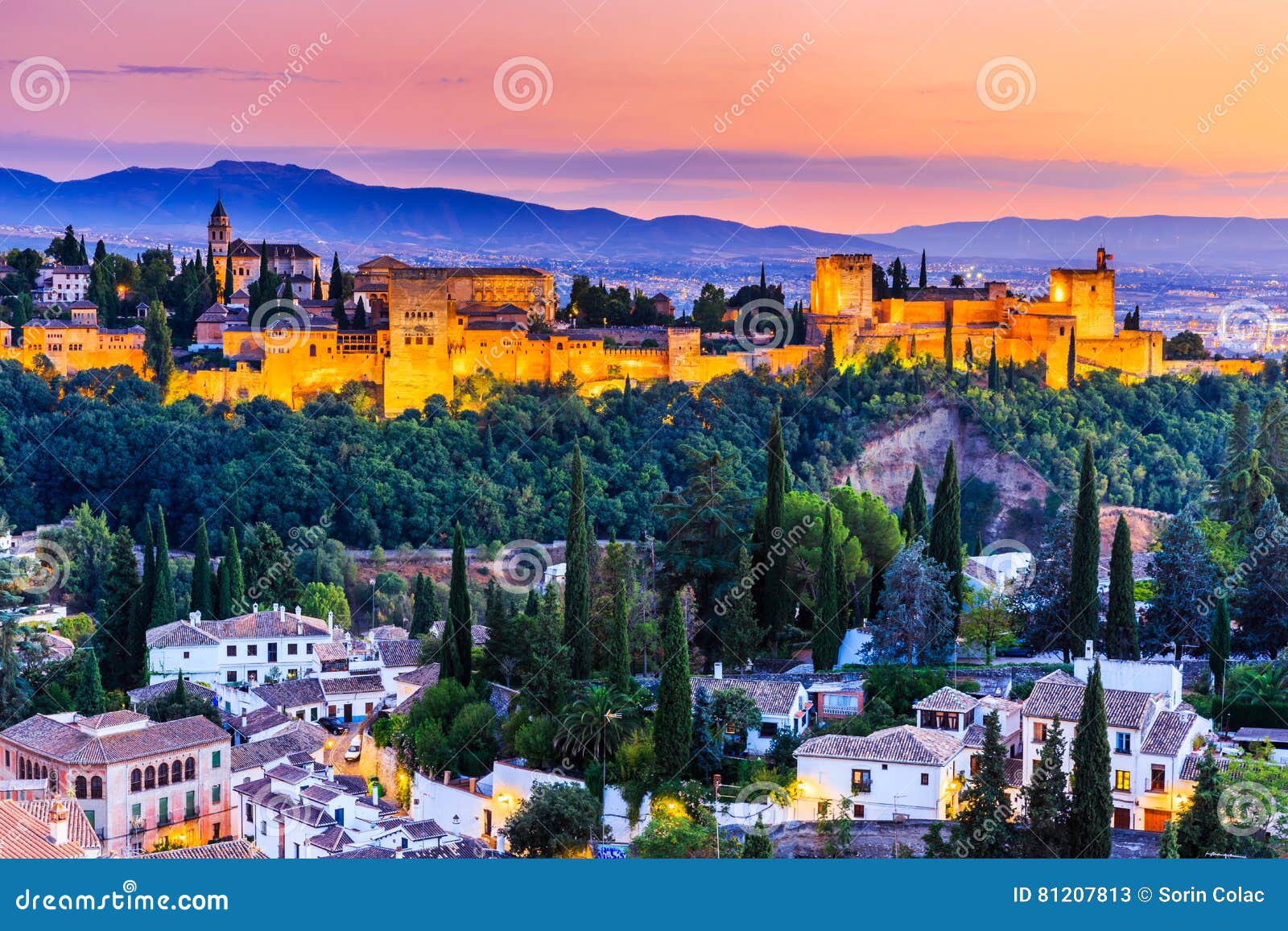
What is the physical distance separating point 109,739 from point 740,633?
6693mm

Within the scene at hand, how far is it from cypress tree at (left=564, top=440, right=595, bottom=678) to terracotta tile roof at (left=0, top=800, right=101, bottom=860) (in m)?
4.89

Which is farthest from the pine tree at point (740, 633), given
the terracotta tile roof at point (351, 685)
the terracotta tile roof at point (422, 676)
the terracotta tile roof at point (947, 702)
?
the terracotta tile roof at point (351, 685)

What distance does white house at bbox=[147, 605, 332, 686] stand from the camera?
23.9 meters

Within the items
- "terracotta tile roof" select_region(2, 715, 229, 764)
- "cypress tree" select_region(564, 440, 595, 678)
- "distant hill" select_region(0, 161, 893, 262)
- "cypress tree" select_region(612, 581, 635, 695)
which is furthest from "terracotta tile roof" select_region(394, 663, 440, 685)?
"distant hill" select_region(0, 161, 893, 262)

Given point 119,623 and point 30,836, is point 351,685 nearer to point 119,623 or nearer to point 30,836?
point 119,623

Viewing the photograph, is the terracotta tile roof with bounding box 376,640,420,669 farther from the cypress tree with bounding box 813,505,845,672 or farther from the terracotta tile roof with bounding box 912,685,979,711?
the terracotta tile roof with bounding box 912,685,979,711

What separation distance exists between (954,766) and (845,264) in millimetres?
22808

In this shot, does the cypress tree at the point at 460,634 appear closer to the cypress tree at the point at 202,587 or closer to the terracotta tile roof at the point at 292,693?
the terracotta tile roof at the point at 292,693

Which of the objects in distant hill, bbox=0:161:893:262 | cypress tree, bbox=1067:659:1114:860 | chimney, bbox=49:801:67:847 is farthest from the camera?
distant hill, bbox=0:161:893:262

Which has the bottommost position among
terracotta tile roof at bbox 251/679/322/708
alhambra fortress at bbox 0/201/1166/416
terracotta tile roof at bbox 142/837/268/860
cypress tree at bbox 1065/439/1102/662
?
terracotta tile roof at bbox 142/837/268/860

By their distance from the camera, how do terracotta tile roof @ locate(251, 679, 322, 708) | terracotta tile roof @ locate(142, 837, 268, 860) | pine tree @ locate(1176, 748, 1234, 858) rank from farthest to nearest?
terracotta tile roof @ locate(251, 679, 322, 708), terracotta tile roof @ locate(142, 837, 268, 860), pine tree @ locate(1176, 748, 1234, 858)

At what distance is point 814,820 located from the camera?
15.9 m

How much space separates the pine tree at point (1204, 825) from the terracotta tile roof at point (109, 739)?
34.4ft

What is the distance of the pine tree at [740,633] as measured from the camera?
19688 millimetres
